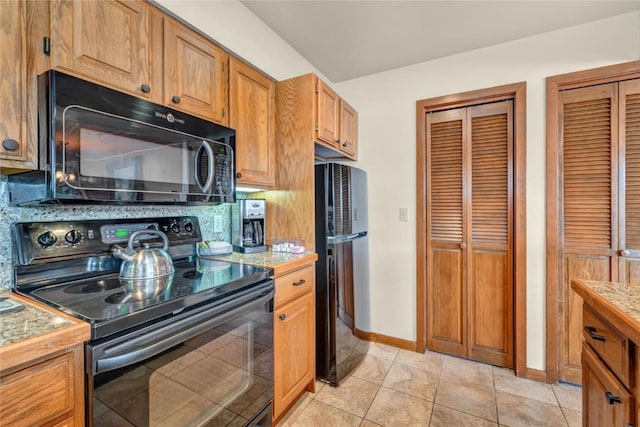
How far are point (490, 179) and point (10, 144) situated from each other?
266 centimetres

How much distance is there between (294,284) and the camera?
1.66 metres

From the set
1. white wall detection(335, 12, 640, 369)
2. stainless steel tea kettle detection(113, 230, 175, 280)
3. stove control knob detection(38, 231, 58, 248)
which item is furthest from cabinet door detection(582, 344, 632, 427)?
stove control knob detection(38, 231, 58, 248)

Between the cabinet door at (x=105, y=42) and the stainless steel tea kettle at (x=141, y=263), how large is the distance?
25.9 inches

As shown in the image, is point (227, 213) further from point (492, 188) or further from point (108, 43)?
point (492, 188)

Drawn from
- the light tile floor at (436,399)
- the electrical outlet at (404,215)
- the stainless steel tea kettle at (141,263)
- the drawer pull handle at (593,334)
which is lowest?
the light tile floor at (436,399)

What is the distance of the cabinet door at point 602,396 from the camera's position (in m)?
0.84

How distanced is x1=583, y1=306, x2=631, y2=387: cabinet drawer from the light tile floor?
0.92 meters

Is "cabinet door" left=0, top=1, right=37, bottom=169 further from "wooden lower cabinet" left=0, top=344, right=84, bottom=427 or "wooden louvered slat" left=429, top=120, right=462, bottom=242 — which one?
"wooden louvered slat" left=429, top=120, right=462, bottom=242

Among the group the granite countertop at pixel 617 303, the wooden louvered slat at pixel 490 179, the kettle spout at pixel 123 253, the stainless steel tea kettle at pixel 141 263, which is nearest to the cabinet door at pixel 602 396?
the granite countertop at pixel 617 303

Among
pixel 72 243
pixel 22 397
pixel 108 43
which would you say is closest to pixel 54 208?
pixel 72 243

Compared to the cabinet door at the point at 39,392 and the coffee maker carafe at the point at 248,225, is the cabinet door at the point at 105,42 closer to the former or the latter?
the coffee maker carafe at the point at 248,225

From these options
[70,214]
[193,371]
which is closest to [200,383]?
[193,371]

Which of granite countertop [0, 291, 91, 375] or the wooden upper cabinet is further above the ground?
the wooden upper cabinet

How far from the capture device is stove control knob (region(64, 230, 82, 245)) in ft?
3.97
